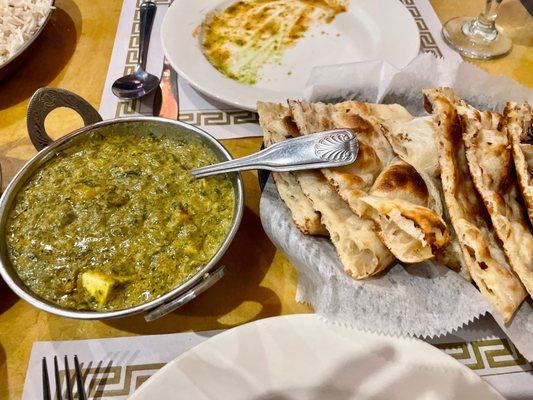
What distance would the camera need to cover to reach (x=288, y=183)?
136 centimetres

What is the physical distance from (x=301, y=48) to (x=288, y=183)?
1.04m

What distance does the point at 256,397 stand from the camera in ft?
3.44

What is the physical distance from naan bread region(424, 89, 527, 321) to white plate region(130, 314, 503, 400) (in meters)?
0.21

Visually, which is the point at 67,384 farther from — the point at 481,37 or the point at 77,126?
the point at 481,37

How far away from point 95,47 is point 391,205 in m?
1.77

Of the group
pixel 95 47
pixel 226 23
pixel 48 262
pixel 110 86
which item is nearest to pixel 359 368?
pixel 48 262

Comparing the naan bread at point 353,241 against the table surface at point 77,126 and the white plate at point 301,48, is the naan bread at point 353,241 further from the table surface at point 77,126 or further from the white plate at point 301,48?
the white plate at point 301,48

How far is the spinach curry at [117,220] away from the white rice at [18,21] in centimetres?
83

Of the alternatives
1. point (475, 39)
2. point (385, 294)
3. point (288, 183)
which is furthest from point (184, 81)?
point (475, 39)

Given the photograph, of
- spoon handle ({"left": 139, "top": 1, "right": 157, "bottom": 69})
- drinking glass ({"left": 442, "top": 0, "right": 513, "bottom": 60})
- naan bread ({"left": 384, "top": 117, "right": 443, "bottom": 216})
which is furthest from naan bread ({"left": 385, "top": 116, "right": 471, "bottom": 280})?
spoon handle ({"left": 139, "top": 1, "right": 157, "bottom": 69})

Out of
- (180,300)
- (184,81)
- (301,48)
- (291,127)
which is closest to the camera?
(180,300)

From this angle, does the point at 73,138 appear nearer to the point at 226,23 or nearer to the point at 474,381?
the point at 226,23

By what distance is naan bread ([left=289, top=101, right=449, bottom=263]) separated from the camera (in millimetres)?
1105

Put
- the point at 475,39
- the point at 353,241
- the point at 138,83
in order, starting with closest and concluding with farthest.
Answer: the point at 353,241 → the point at 138,83 → the point at 475,39
